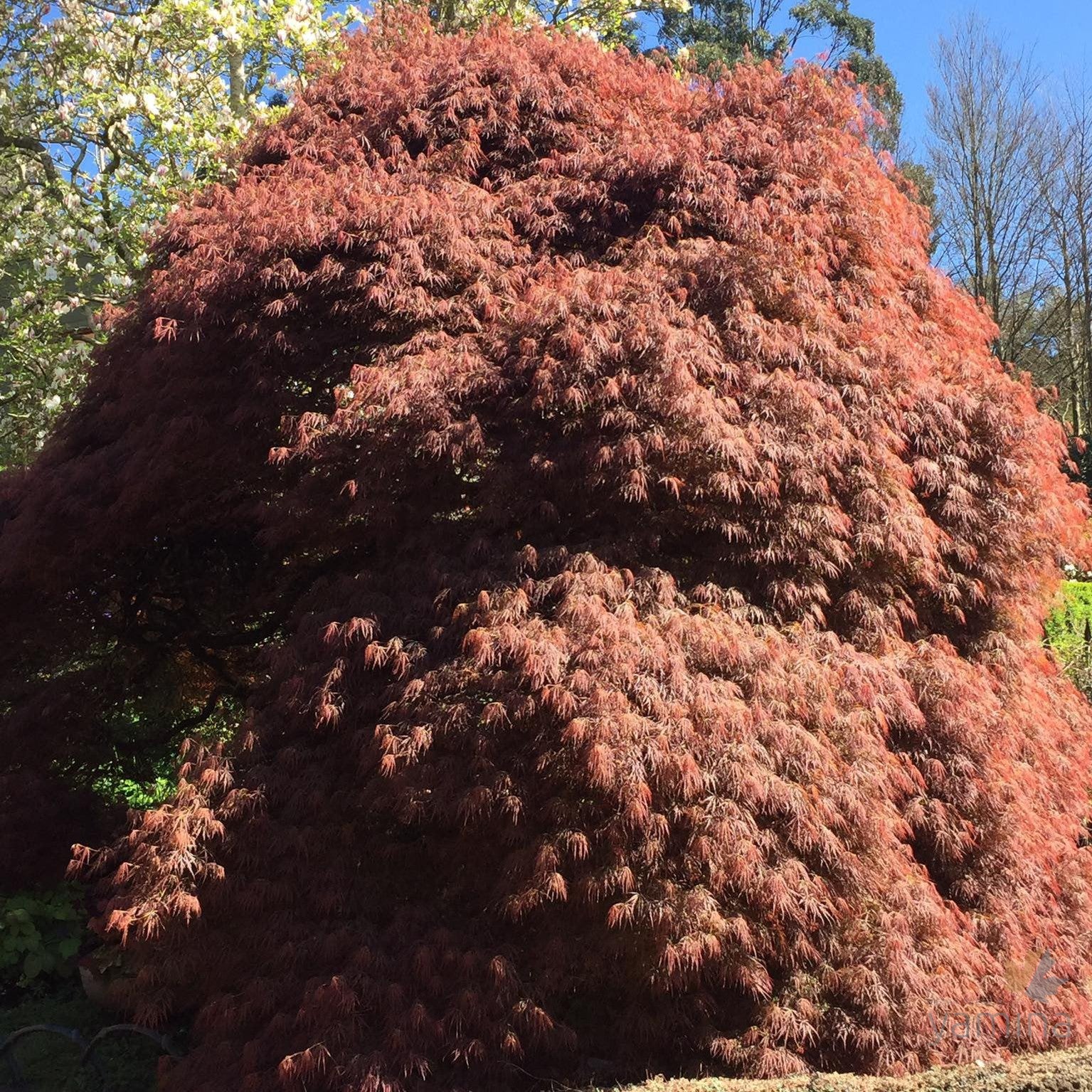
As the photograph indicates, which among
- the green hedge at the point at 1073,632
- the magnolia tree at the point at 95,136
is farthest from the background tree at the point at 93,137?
the green hedge at the point at 1073,632

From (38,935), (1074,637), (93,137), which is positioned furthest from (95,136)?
(1074,637)

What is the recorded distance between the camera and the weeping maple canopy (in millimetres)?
3502

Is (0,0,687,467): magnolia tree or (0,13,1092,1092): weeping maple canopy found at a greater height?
(0,0,687,467): magnolia tree

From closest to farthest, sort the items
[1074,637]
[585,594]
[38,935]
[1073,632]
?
[585,594]
[38,935]
[1074,637]
[1073,632]

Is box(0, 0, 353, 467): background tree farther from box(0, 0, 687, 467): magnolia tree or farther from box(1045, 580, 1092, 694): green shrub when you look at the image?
box(1045, 580, 1092, 694): green shrub

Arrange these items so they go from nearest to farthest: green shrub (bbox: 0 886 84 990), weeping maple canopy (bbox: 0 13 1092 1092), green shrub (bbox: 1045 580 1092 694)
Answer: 1. weeping maple canopy (bbox: 0 13 1092 1092)
2. green shrub (bbox: 0 886 84 990)
3. green shrub (bbox: 1045 580 1092 694)

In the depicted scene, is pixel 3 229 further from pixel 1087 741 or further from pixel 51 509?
pixel 1087 741

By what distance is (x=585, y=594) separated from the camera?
3.83m

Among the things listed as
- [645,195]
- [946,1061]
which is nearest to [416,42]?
[645,195]

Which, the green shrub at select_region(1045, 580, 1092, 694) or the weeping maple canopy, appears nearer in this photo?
the weeping maple canopy

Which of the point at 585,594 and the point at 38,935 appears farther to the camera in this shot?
the point at 38,935

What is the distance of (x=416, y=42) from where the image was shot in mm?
6145

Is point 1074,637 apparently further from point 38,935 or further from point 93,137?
point 93,137

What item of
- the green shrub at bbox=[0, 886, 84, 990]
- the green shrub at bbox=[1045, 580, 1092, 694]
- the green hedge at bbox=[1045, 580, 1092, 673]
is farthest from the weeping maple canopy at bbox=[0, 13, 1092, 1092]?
the green hedge at bbox=[1045, 580, 1092, 673]
